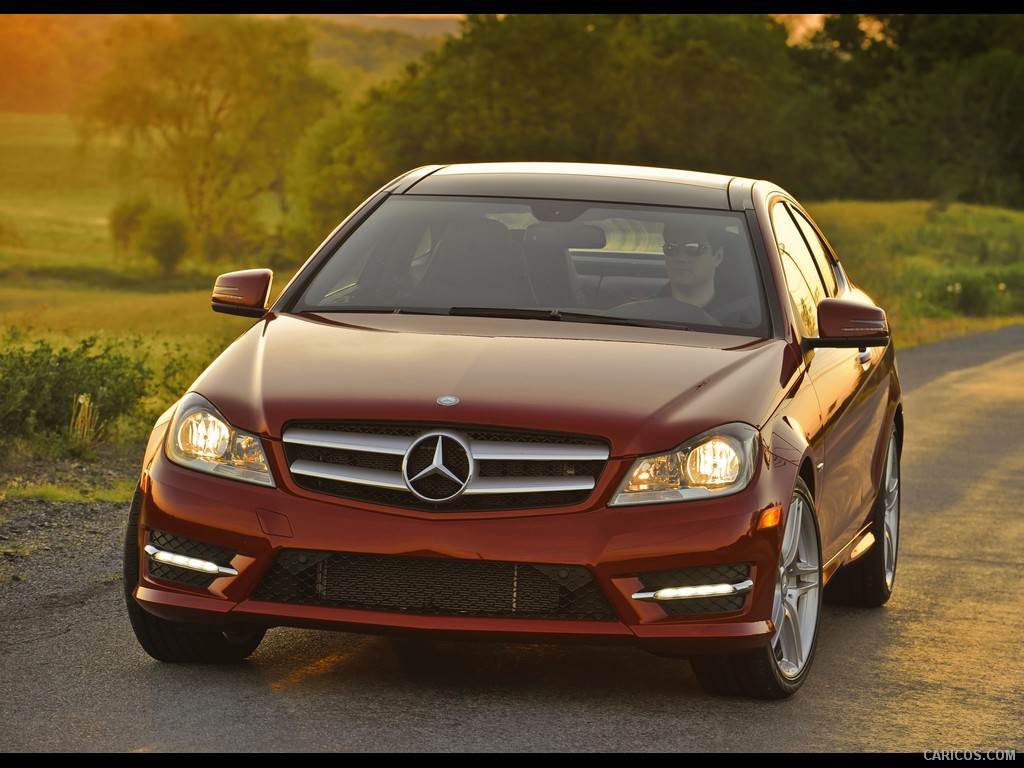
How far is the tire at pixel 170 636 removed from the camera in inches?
223

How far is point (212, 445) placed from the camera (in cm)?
545

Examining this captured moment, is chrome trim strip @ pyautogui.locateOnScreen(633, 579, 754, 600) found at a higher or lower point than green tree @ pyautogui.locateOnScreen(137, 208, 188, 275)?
higher

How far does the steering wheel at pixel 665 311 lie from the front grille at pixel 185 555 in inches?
67.0

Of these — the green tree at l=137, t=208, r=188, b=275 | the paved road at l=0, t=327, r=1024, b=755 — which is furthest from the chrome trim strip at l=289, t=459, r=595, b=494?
the green tree at l=137, t=208, r=188, b=275

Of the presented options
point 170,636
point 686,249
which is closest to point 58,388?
point 686,249

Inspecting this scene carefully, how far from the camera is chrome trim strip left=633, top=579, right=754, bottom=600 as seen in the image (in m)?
5.23

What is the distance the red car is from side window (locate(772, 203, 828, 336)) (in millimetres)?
260

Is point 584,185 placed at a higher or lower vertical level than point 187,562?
higher

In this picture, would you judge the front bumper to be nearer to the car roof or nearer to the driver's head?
the driver's head

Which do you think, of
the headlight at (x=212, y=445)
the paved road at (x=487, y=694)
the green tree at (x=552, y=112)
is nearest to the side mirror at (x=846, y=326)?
the paved road at (x=487, y=694)

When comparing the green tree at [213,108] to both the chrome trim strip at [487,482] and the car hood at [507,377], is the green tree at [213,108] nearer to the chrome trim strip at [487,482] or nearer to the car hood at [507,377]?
the car hood at [507,377]

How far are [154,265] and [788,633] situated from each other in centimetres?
6787

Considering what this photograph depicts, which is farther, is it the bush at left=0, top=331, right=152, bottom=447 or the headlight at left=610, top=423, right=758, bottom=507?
the bush at left=0, top=331, right=152, bottom=447

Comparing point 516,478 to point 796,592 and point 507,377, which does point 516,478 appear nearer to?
point 507,377
